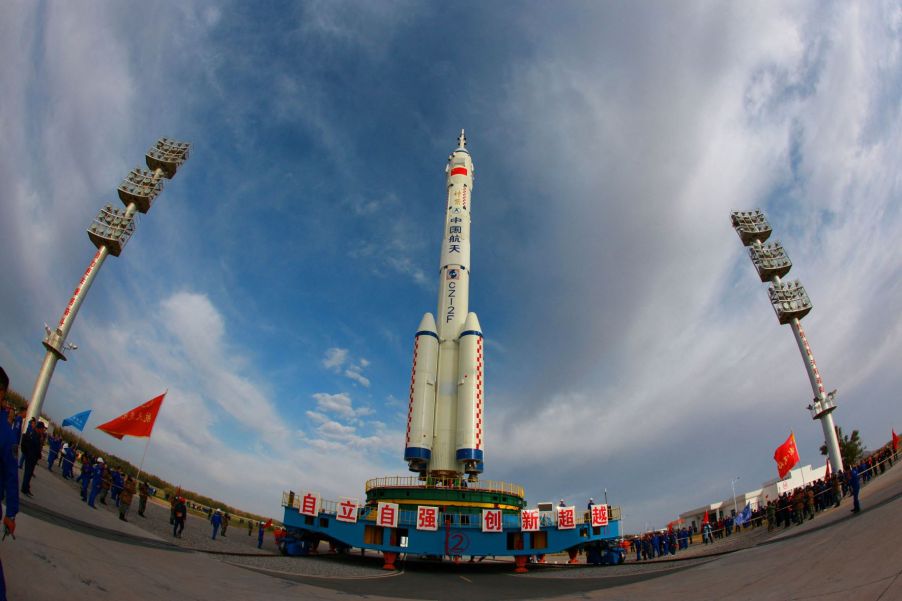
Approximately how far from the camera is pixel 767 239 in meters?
40.6

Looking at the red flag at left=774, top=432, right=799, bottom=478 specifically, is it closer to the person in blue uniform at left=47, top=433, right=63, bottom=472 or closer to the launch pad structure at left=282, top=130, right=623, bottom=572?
the launch pad structure at left=282, top=130, right=623, bottom=572

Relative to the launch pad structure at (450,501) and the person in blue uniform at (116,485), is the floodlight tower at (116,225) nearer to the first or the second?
the person in blue uniform at (116,485)

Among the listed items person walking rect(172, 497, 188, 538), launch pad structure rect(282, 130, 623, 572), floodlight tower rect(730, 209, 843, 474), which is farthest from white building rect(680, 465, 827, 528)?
person walking rect(172, 497, 188, 538)

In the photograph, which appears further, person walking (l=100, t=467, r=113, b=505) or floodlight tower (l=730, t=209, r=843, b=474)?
floodlight tower (l=730, t=209, r=843, b=474)

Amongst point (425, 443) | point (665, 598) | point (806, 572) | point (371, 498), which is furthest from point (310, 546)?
point (806, 572)

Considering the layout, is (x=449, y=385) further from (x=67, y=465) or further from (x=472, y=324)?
(x=67, y=465)

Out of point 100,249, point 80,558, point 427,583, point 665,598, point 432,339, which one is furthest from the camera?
point 100,249

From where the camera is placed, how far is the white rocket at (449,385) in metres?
27.1

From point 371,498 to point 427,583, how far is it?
11.1 meters

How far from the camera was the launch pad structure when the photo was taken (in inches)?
883

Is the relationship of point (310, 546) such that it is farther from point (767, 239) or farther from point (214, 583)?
point (767, 239)

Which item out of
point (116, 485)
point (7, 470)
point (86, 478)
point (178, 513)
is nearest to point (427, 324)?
point (178, 513)

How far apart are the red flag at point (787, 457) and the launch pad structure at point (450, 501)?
15.4 m

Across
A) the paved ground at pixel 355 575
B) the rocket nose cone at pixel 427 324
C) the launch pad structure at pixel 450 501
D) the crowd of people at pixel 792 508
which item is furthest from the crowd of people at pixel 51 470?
the crowd of people at pixel 792 508
